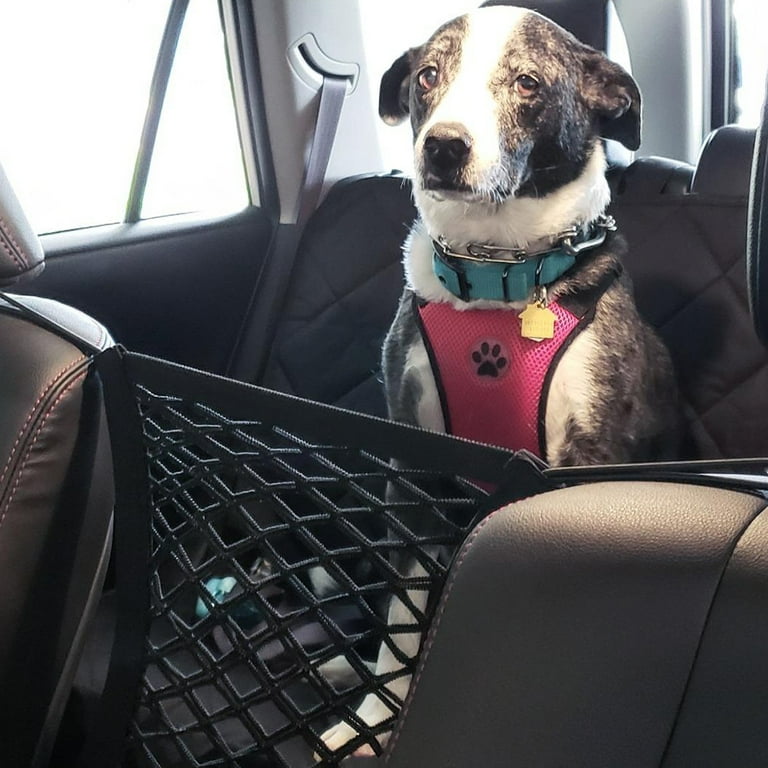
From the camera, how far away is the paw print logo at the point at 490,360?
1528 mm

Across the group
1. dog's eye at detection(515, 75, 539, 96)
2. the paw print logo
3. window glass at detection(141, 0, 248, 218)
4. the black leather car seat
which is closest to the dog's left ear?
dog's eye at detection(515, 75, 539, 96)

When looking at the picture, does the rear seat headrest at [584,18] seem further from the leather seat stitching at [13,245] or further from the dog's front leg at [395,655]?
the dog's front leg at [395,655]

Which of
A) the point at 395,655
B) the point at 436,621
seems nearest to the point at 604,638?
the point at 436,621

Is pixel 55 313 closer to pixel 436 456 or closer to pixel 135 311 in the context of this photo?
pixel 436 456

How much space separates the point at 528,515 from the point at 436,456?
0.13 metres

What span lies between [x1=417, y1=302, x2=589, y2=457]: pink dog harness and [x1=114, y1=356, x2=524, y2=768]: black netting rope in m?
0.45

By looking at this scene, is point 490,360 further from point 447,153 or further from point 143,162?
point 143,162

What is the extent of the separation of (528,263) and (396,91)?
0.53 meters

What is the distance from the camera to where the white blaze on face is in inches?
56.5

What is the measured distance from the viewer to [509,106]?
1510 mm

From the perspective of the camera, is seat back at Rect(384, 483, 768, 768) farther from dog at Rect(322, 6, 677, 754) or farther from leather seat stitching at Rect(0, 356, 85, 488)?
dog at Rect(322, 6, 677, 754)

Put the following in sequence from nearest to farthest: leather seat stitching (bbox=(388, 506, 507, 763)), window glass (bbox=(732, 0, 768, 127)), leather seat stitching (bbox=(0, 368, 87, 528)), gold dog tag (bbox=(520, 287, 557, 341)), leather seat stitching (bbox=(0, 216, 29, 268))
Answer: leather seat stitching (bbox=(388, 506, 507, 763))
leather seat stitching (bbox=(0, 368, 87, 528))
leather seat stitching (bbox=(0, 216, 29, 268))
gold dog tag (bbox=(520, 287, 557, 341))
window glass (bbox=(732, 0, 768, 127))

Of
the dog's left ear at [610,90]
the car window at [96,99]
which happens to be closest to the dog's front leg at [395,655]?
the dog's left ear at [610,90]

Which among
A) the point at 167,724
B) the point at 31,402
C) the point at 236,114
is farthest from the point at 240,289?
the point at 167,724
